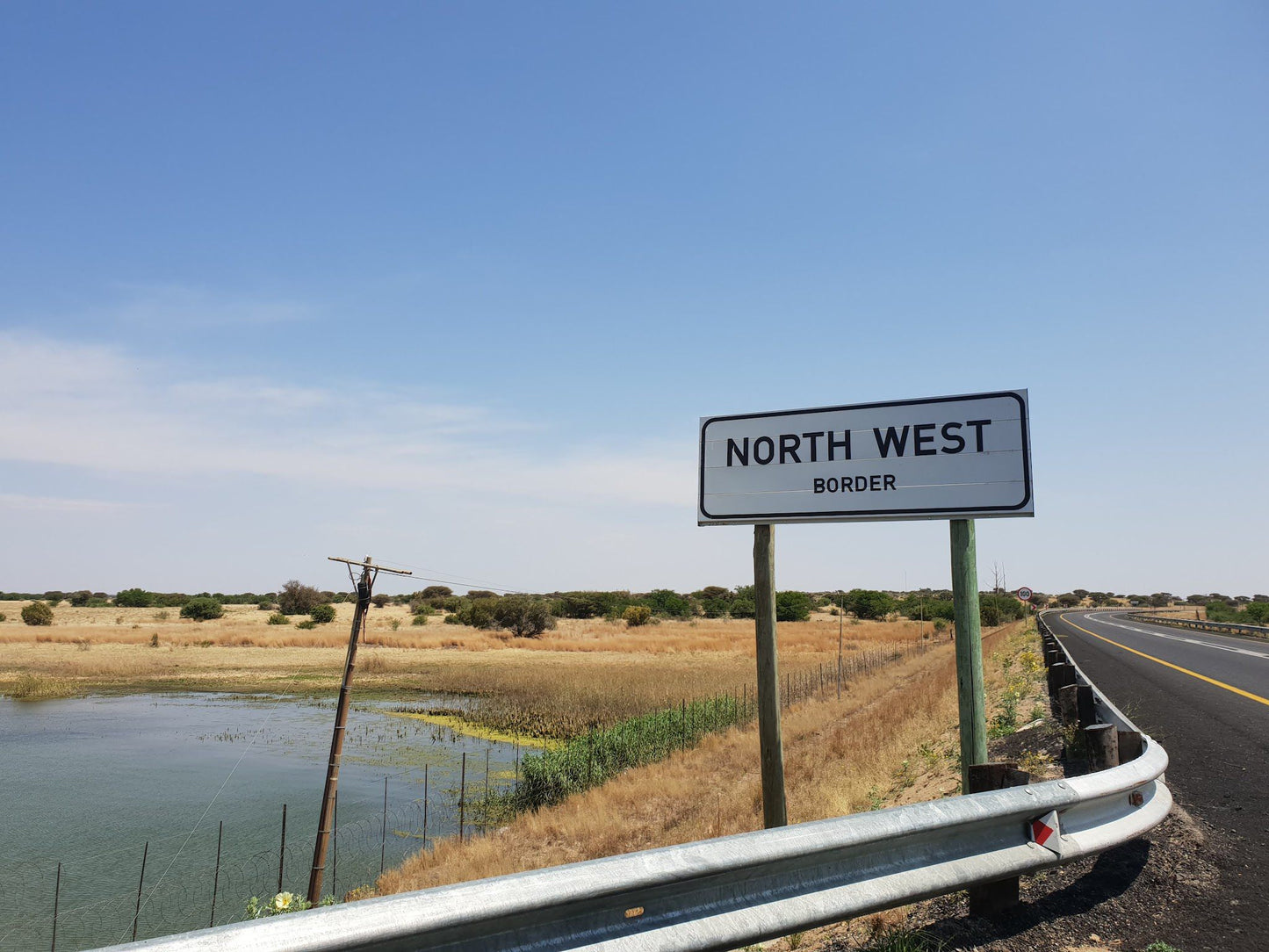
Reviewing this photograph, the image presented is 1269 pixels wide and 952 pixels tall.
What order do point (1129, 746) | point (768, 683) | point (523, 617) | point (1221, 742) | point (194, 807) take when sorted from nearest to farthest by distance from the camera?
point (1129, 746), point (768, 683), point (1221, 742), point (194, 807), point (523, 617)

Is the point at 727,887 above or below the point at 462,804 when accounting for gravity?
above

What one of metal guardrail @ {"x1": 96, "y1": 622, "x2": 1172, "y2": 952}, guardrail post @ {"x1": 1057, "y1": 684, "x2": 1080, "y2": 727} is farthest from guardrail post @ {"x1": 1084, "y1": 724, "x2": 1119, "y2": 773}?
guardrail post @ {"x1": 1057, "y1": 684, "x2": 1080, "y2": 727}

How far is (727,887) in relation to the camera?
2924 mm

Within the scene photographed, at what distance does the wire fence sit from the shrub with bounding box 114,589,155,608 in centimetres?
10869

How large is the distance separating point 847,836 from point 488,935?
1521 mm

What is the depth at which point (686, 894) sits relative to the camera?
9.21 feet

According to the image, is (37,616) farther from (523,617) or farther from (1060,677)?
(1060,677)

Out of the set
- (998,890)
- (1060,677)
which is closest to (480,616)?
(1060,677)

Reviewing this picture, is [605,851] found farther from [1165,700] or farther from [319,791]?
[319,791]

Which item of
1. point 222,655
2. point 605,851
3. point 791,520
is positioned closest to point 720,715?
point 605,851

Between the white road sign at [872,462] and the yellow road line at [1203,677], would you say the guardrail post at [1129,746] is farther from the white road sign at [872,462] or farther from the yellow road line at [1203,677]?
the yellow road line at [1203,677]

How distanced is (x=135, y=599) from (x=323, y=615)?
49.0 meters

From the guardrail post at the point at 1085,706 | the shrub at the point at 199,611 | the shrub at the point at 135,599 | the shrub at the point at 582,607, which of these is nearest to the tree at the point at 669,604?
the shrub at the point at 582,607

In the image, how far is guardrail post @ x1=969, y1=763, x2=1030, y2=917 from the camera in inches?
158
